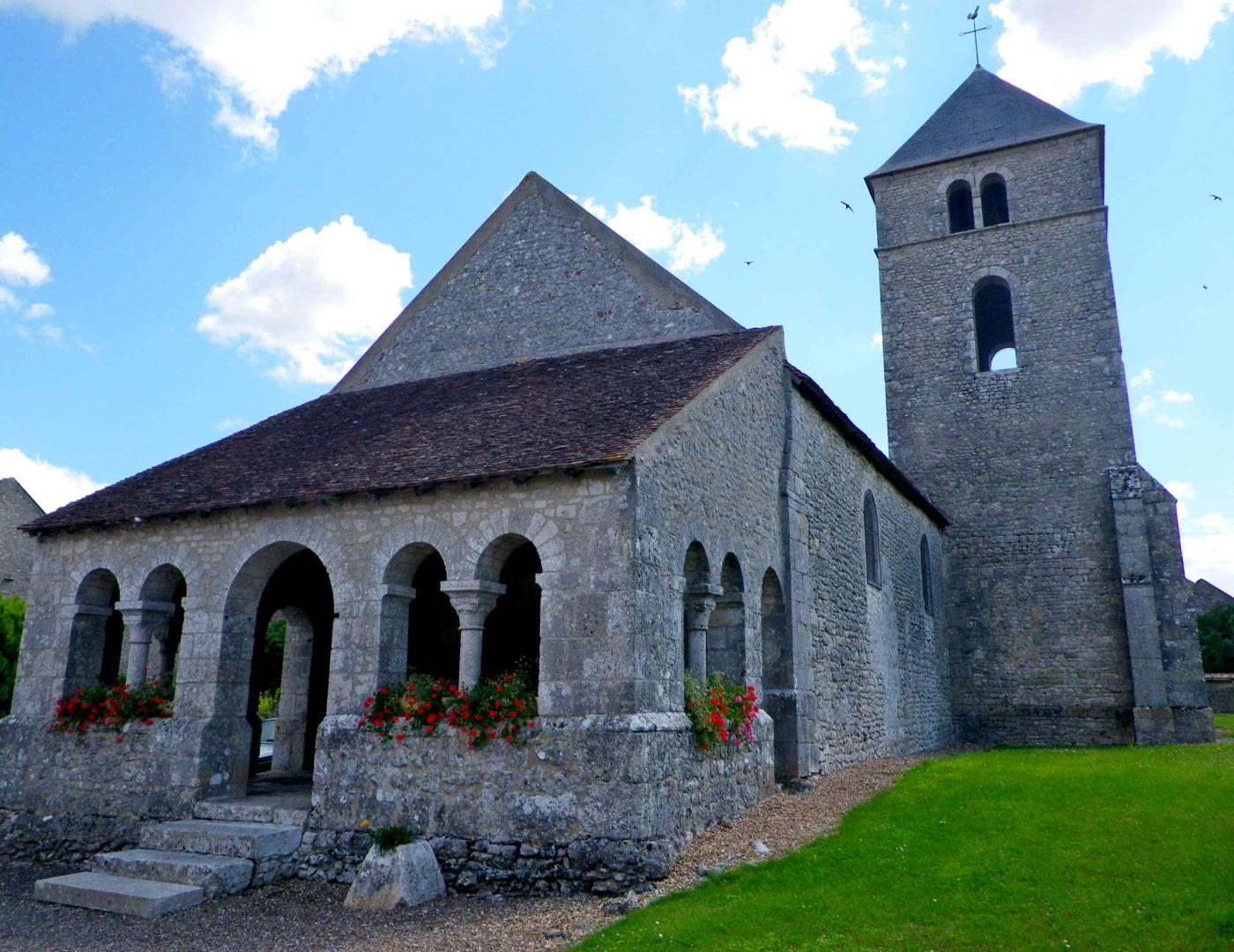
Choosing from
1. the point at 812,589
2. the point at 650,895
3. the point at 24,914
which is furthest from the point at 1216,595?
the point at 24,914

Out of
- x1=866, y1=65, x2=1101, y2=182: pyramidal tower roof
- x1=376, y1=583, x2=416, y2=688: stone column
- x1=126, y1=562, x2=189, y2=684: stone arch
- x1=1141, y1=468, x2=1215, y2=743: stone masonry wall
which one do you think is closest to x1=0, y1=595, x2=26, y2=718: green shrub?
x1=126, y1=562, x2=189, y2=684: stone arch

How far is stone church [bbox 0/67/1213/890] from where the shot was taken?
7992 mm

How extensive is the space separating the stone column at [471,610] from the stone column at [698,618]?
212 centimetres

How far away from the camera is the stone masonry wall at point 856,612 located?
12352 millimetres

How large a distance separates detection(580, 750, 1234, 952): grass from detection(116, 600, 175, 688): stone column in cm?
682

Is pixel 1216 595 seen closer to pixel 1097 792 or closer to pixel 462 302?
pixel 1097 792

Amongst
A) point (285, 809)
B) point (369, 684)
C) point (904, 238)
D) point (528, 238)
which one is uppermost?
point (904, 238)

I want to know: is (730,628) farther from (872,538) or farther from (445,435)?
(872,538)

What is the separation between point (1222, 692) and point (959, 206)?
16759mm

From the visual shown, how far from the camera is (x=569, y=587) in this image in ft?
26.6

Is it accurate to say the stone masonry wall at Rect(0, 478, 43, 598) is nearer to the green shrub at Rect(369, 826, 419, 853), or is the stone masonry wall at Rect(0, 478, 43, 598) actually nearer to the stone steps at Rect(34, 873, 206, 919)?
the stone steps at Rect(34, 873, 206, 919)

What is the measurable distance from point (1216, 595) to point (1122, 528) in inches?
1017

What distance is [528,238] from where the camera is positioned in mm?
13586

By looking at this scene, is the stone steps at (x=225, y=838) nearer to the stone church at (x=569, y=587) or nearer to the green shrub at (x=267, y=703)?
the stone church at (x=569, y=587)
